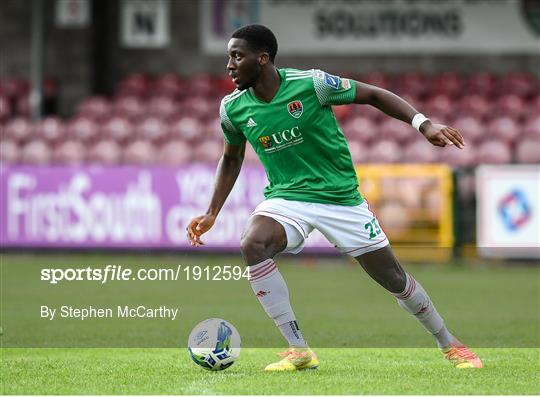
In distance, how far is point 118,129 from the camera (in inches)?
811

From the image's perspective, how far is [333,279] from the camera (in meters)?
15.9

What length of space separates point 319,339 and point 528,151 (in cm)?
926

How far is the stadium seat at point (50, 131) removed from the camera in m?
20.3

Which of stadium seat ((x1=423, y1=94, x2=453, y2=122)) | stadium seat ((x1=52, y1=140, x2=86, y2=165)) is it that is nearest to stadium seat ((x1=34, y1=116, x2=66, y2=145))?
stadium seat ((x1=52, y1=140, x2=86, y2=165))

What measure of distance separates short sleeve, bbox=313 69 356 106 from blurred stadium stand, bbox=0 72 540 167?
10.7 metres

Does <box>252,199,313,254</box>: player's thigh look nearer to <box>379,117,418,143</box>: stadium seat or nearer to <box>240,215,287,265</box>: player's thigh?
<box>240,215,287,265</box>: player's thigh

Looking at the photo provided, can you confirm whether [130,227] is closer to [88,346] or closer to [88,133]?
[88,133]

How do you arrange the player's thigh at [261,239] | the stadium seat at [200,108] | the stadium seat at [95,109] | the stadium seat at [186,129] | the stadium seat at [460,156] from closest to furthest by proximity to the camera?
the player's thigh at [261,239] → the stadium seat at [460,156] → the stadium seat at [186,129] → the stadium seat at [200,108] → the stadium seat at [95,109]

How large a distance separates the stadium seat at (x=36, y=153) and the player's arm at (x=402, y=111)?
11.9m

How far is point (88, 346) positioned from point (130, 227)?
28.8ft

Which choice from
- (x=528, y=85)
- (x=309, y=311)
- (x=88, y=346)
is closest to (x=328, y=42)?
(x=528, y=85)

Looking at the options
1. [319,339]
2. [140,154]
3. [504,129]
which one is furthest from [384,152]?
[319,339]

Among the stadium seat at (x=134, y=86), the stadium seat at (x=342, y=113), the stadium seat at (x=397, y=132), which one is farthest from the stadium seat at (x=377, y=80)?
the stadium seat at (x=134, y=86)

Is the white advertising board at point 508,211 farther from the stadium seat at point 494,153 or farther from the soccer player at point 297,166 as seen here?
the soccer player at point 297,166
